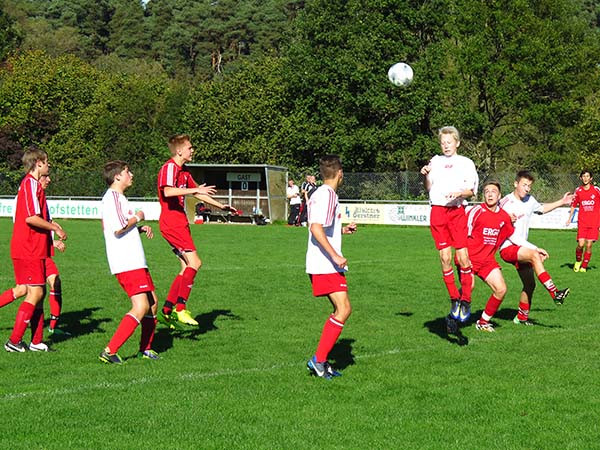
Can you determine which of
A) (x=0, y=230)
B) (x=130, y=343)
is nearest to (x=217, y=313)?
(x=130, y=343)

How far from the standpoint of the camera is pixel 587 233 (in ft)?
63.8

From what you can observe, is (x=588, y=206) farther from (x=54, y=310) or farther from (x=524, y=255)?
(x=54, y=310)

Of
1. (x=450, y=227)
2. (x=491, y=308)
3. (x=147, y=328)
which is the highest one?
(x=450, y=227)

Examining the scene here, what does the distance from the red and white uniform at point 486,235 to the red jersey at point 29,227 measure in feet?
16.6

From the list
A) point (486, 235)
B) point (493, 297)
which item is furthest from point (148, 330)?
point (486, 235)

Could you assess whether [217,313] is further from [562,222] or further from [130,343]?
[562,222]

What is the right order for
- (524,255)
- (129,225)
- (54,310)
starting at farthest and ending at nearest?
(524,255) < (54,310) < (129,225)

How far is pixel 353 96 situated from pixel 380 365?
141 feet

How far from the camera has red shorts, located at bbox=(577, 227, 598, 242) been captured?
19.4m

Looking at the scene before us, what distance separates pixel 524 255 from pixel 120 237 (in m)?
5.21

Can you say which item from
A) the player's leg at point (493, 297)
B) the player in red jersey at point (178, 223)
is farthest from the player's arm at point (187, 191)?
the player's leg at point (493, 297)

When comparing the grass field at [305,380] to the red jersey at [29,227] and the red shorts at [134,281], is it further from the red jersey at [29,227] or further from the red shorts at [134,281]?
the red jersey at [29,227]

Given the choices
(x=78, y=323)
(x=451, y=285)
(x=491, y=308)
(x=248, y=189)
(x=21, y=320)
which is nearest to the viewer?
(x=21, y=320)

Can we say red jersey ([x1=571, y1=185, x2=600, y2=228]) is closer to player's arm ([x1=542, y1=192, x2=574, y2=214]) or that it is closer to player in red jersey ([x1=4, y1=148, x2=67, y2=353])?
player's arm ([x1=542, y1=192, x2=574, y2=214])
